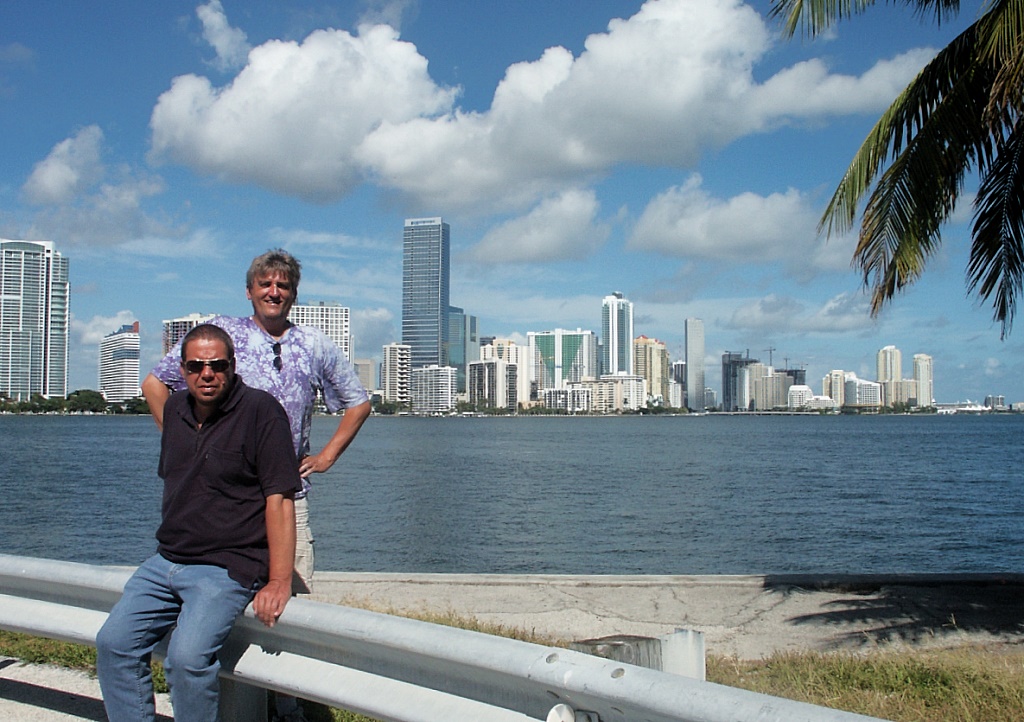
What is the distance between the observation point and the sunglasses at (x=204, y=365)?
10.7 feet

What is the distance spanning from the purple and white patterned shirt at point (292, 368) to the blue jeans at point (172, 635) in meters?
0.84

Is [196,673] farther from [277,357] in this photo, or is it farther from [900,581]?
[900,581]

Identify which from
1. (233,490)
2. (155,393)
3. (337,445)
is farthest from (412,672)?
(155,393)

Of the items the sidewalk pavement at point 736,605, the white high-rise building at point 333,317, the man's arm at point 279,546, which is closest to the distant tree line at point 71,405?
the white high-rise building at point 333,317

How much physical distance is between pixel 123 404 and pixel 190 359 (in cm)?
19397

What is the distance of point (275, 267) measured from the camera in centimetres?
393

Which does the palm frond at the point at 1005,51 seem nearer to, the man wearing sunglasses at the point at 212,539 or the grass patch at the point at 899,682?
the grass patch at the point at 899,682

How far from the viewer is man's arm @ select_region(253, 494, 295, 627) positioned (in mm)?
3117

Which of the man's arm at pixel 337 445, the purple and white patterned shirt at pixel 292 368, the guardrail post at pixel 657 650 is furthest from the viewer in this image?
the man's arm at pixel 337 445

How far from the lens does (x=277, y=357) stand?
3.94 metres

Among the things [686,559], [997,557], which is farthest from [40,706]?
[997,557]

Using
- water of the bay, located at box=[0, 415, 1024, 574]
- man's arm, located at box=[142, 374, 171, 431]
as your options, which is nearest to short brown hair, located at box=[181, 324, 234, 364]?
man's arm, located at box=[142, 374, 171, 431]

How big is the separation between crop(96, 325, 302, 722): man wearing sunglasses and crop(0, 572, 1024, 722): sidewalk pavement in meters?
3.60

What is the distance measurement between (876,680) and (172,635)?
11.1 feet
